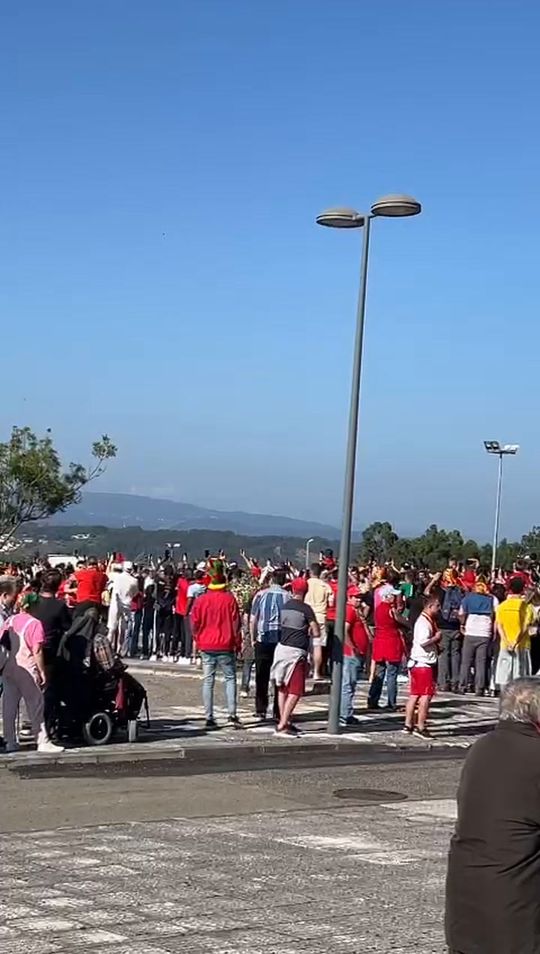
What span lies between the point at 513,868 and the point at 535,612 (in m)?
15.0

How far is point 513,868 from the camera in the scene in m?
4.54

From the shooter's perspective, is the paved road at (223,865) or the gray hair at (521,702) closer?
the gray hair at (521,702)

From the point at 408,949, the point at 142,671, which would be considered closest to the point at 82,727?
the point at 408,949

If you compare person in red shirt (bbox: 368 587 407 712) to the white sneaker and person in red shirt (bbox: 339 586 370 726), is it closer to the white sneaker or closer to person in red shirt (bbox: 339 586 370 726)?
person in red shirt (bbox: 339 586 370 726)

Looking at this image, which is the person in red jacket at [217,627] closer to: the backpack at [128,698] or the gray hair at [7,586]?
the backpack at [128,698]

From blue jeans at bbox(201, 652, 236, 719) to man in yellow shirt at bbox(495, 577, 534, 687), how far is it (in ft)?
13.6

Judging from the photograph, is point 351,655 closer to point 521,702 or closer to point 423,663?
point 423,663

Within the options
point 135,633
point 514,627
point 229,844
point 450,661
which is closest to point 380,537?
point 135,633

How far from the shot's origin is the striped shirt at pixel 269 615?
54.4ft

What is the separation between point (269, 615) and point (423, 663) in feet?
6.37

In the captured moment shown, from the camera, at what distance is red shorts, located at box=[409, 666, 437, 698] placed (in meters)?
16.3

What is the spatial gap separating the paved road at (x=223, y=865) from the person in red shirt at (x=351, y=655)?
370cm

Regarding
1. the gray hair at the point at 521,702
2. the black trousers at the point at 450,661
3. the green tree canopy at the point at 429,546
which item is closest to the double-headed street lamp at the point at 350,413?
the black trousers at the point at 450,661

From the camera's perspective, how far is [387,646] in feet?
59.9
